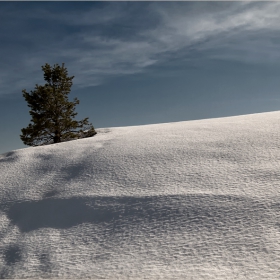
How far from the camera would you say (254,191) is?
A: 402cm

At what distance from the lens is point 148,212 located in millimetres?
3973

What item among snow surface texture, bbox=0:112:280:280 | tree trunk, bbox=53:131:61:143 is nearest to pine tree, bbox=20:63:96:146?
tree trunk, bbox=53:131:61:143

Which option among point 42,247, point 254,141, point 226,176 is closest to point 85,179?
point 42,247

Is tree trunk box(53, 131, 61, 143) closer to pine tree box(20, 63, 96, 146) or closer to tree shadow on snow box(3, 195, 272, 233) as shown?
pine tree box(20, 63, 96, 146)

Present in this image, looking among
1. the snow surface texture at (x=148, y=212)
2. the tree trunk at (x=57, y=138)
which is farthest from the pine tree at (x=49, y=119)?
the snow surface texture at (x=148, y=212)

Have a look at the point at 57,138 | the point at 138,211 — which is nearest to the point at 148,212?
the point at 138,211

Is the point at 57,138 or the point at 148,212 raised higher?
the point at 57,138

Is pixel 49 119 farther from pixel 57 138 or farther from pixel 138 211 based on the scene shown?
pixel 138 211

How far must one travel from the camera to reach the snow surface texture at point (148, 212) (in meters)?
3.16

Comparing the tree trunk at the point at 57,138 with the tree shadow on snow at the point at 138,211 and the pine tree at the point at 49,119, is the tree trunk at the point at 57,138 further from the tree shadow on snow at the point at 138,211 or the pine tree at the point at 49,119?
the tree shadow on snow at the point at 138,211

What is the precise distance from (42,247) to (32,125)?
35.2 feet

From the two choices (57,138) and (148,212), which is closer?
(148,212)

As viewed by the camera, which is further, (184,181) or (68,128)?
(68,128)

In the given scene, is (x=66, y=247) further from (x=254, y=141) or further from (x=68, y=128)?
(x=68, y=128)
